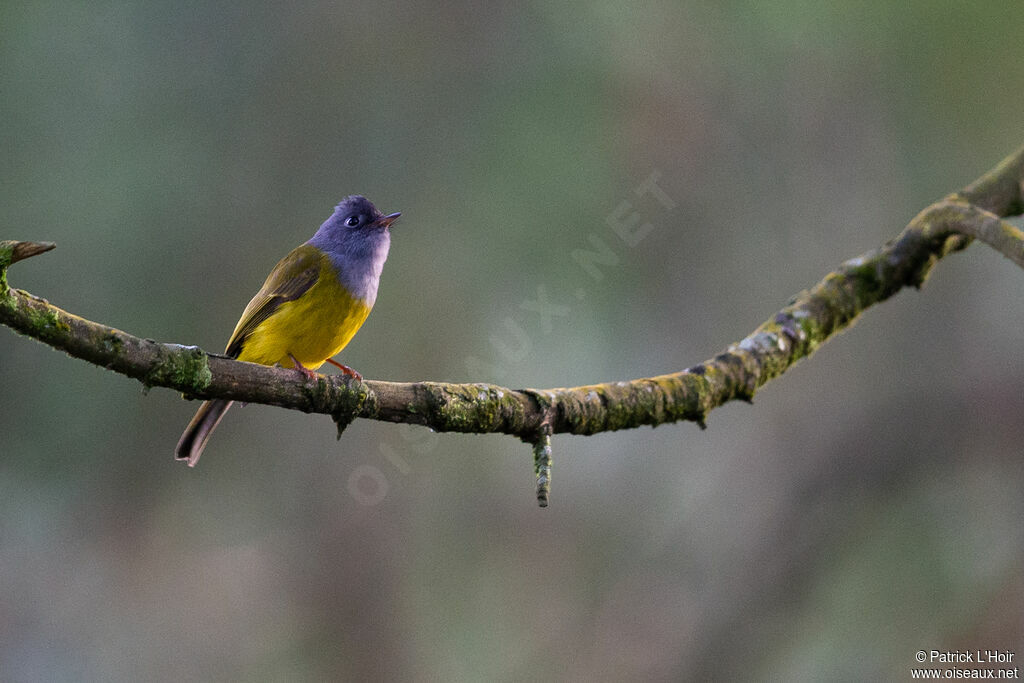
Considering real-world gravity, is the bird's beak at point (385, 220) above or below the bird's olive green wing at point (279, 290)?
above

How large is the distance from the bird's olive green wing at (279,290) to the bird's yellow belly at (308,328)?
0.03 m

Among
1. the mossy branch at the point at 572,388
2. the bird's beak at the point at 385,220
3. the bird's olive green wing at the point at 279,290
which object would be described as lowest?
the mossy branch at the point at 572,388

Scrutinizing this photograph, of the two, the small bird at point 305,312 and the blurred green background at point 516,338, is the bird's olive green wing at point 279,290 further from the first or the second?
the blurred green background at point 516,338

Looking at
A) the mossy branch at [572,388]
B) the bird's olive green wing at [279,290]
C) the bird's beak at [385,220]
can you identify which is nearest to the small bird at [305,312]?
A: the bird's olive green wing at [279,290]

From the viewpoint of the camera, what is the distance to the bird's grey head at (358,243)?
3.62 metres

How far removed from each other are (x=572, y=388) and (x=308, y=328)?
101 centimetres

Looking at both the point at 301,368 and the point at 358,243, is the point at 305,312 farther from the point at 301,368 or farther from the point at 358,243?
the point at 301,368

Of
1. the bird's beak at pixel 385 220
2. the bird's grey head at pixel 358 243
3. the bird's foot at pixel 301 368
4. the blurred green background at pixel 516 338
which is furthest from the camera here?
the blurred green background at pixel 516 338

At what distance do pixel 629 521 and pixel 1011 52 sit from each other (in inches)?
159

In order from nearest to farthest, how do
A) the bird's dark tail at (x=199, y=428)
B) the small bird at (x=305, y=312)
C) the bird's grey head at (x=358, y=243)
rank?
the bird's dark tail at (x=199, y=428), the small bird at (x=305, y=312), the bird's grey head at (x=358, y=243)

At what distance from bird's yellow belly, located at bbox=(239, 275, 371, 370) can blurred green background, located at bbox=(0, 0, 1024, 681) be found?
2.68m

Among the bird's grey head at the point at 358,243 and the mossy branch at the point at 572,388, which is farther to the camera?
the bird's grey head at the point at 358,243

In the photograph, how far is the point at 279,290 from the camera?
11.8ft

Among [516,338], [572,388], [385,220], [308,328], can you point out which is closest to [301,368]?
[308,328]
